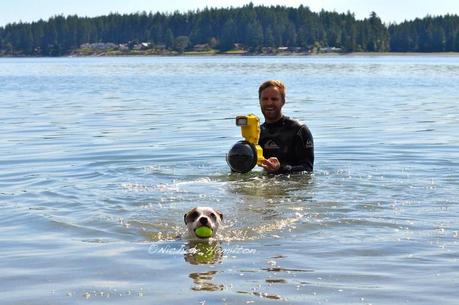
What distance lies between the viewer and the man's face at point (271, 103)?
10750 millimetres

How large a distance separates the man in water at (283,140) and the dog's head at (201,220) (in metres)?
3.17

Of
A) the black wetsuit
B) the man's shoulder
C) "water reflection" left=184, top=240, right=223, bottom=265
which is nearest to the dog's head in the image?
"water reflection" left=184, top=240, right=223, bottom=265

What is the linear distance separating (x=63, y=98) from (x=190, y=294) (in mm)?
28402

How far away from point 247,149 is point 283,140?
3.45ft

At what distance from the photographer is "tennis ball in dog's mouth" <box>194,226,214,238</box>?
7.72 metres

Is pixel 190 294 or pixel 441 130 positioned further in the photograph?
pixel 441 130

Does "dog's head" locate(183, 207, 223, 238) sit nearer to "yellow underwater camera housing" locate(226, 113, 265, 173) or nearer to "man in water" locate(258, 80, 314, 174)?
"yellow underwater camera housing" locate(226, 113, 265, 173)

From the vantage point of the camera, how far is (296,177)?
11.2 metres

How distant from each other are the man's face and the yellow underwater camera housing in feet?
1.69

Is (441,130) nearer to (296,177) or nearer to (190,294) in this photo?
(296,177)

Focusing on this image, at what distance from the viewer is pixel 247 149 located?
1027cm

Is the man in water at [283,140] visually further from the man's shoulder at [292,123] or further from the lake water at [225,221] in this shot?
the lake water at [225,221]

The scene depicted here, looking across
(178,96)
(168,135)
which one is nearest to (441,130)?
(168,135)

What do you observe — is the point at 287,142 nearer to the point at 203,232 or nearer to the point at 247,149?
the point at 247,149
